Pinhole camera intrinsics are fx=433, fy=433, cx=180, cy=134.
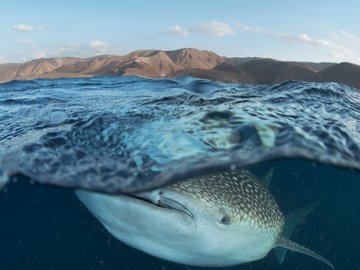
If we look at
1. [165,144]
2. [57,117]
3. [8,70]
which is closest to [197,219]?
[165,144]

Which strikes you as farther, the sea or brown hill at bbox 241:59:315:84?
brown hill at bbox 241:59:315:84

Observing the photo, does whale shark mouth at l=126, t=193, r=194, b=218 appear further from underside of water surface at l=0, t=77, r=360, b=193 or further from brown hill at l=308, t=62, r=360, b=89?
brown hill at l=308, t=62, r=360, b=89

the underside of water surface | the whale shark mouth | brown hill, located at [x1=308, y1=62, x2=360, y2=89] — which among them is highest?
the underside of water surface

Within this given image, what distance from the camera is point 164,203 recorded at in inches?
179

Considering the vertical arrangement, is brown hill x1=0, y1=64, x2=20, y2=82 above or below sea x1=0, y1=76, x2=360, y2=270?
below

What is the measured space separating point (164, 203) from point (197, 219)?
466 millimetres

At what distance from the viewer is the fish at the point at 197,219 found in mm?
4551

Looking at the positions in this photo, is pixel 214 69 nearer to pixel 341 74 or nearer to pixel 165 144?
pixel 341 74

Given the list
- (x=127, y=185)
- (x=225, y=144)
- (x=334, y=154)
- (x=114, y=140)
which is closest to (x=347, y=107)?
(x=334, y=154)

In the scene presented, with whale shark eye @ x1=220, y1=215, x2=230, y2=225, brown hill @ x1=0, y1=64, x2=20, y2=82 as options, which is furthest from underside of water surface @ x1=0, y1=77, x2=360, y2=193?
brown hill @ x1=0, y1=64, x2=20, y2=82

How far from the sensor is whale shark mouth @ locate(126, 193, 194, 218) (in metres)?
4.47

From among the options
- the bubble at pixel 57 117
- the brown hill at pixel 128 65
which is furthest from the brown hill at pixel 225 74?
the bubble at pixel 57 117

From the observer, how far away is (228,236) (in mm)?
5195

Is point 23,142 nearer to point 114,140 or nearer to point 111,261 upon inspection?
point 114,140
